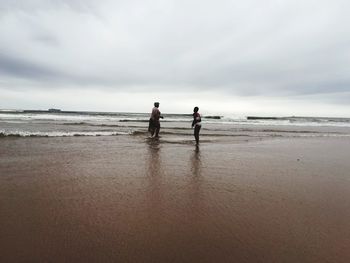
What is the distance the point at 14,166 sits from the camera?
885 cm

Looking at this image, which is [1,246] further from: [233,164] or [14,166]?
[233,164]

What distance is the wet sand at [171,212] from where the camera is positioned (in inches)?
156

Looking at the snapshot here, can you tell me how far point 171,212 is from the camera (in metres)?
5.36

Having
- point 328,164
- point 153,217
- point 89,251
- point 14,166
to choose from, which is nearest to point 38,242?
point 89,251

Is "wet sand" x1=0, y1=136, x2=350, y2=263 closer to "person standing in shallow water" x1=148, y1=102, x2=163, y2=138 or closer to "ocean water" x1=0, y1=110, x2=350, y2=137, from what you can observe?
"person standing in shallow water" x1=148, y1=102, x2=163, y2=138

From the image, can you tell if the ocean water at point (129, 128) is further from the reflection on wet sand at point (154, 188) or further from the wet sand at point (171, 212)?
the wet sand at point (171, 212)

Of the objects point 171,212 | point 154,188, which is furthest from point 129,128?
point 171,212

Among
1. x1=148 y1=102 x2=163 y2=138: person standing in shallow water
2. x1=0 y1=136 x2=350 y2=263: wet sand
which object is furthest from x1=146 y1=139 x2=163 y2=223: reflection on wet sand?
x1=148 y1=102 x2=163 y2=138: person standing in shallow water

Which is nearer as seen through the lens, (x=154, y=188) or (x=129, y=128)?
(x=154, y=188)

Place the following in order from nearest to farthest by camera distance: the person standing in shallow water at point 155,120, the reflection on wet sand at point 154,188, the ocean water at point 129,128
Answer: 1. the reflection on wet sand at point 154,188
2. the person standing in shallow water at point 155,120
3. the ocean water at point 129,128

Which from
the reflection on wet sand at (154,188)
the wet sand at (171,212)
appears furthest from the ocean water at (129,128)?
the wet sand at (171,212)

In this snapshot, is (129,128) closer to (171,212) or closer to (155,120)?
(155,120)

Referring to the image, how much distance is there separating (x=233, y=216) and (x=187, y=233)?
39.0 inches

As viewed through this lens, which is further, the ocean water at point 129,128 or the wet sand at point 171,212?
the ocean water at point 129,128
